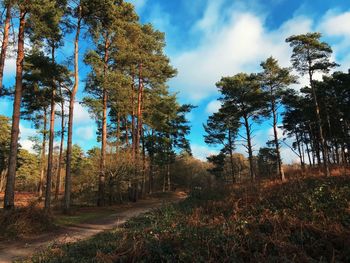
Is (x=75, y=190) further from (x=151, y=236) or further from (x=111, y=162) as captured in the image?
(x=151, y=236)

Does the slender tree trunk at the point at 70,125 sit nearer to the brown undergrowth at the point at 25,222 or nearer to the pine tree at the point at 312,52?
the brown undergrowth at the point at 25,222

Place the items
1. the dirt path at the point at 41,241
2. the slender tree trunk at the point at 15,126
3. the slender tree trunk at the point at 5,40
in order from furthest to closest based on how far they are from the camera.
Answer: the slender tree trunk at the point at 5,40
the slender tree trunk at the point at 15,126
the dirt path at the point at 41,241

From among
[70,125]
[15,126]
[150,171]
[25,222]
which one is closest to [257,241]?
[25,222]

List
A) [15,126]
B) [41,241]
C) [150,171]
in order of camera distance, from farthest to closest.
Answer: [150,171], [15,126], [41,241]

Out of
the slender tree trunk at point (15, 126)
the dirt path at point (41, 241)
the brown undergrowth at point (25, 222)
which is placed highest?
the slender tree trunk at point (15, 126)

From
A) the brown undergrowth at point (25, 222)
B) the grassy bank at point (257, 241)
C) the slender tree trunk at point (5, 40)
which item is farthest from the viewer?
the slender tree trunk at point (5, 40)

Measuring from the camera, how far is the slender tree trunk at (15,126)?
11523 mm

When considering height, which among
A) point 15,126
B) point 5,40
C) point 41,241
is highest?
point 5,40

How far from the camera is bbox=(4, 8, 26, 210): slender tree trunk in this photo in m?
11.5

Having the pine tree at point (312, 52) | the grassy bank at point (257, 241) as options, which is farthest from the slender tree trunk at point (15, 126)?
the pine tree at point (312, 52)

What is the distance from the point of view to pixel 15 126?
12141 millimetres

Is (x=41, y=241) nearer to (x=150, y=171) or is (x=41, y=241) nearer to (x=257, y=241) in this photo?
(x=257, y=241)

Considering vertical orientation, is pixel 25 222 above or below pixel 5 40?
below

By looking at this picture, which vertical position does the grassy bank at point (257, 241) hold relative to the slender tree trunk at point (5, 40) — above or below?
below
